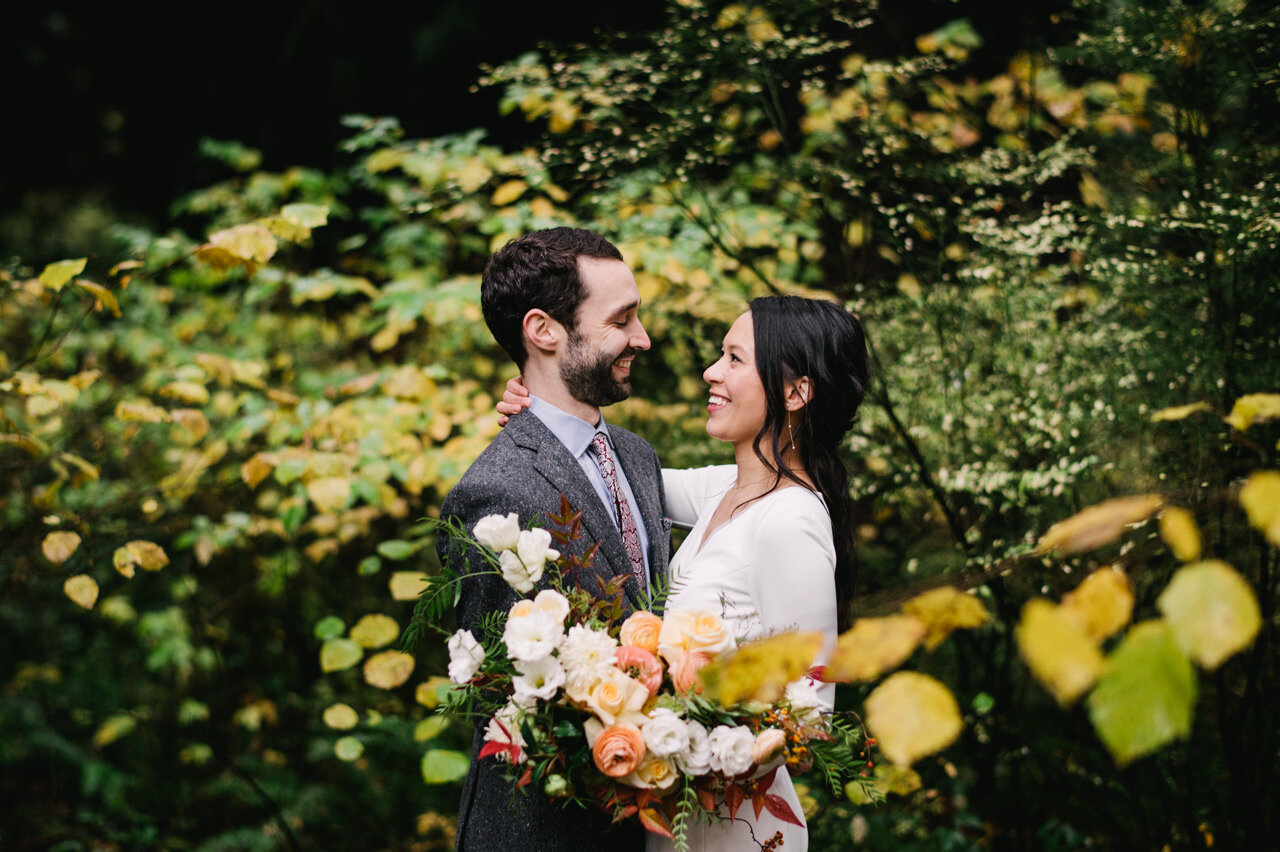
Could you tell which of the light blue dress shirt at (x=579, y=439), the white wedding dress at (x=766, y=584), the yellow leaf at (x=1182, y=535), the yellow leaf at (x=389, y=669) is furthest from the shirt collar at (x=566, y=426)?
the yellow leaf at (x=1182, y=535)

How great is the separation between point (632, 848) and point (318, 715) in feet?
10.4

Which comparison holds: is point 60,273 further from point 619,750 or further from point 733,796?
point 733,796

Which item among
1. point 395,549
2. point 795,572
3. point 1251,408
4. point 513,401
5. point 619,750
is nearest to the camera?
point 1251,408

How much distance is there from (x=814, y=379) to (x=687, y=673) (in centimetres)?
92

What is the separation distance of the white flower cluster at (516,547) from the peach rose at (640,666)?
0.71 ft

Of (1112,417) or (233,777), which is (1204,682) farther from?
(233,777)

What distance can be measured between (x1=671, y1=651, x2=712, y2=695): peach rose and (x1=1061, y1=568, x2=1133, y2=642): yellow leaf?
731mm

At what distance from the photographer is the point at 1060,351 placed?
3002 mm

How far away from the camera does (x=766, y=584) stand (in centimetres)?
180

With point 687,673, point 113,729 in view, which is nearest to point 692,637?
point 687,673

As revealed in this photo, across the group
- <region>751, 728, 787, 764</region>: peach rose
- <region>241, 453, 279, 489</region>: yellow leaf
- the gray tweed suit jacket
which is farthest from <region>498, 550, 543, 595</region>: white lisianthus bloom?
<region>241, 453, 279, 489</region>: yellow leaf

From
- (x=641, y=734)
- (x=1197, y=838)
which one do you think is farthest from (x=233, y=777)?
(x=1197, y=838)

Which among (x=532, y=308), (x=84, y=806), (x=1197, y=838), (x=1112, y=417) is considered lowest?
(x=84, y=806)

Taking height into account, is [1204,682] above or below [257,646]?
above
